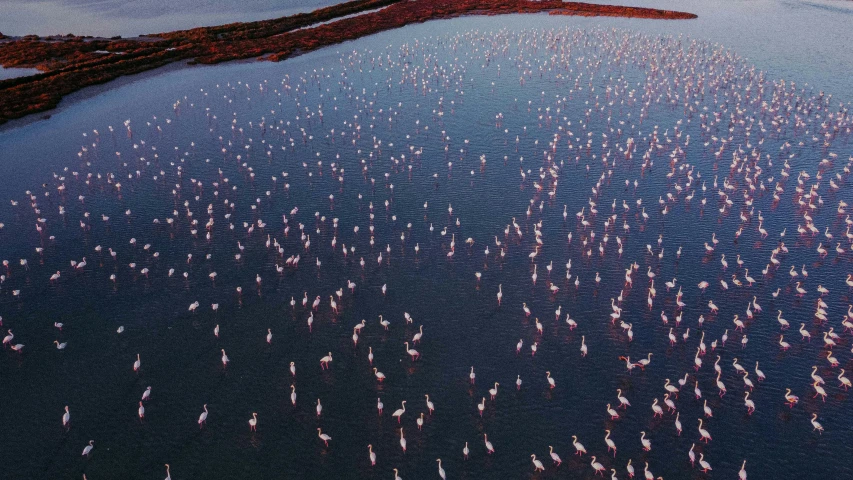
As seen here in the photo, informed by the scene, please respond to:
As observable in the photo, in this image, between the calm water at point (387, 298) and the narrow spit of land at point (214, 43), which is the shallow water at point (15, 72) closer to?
the narrow spit of land at point (214, 43)

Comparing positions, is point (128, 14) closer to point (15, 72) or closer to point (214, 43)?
point (214, 43)

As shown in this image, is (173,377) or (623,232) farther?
(623,232)

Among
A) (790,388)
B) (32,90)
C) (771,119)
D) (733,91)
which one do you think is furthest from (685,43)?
(32,90)

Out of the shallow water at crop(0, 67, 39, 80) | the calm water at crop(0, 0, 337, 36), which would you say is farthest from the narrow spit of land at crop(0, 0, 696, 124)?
the calm water at crop(0, 0, 337, 36)

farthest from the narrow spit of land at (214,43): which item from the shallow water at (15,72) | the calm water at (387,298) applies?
the calm water at (387,298)

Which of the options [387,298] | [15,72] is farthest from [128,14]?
[387,298]

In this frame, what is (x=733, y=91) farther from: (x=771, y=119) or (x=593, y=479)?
(x=593, y=479)
